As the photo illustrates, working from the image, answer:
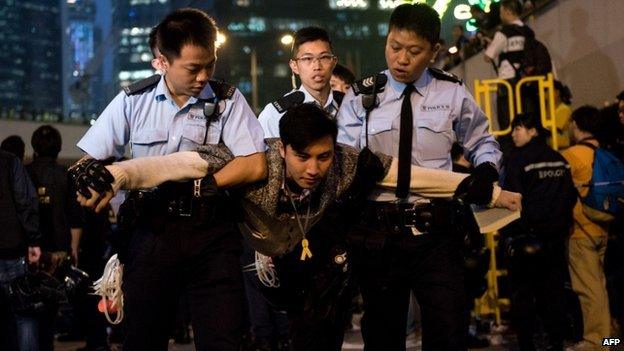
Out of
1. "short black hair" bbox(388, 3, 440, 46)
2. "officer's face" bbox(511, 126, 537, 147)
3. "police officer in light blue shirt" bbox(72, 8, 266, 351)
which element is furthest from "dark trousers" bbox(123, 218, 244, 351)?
"officer's face" bbox(511, 126, 537, 147)

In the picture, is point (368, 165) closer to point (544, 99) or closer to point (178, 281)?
point (178, 281)

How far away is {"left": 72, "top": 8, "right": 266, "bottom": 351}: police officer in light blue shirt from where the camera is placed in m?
5.18

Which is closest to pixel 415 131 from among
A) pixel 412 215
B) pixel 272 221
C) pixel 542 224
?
pixel 412 215

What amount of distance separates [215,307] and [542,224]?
4825 mm

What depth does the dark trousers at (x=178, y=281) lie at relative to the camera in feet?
17.0

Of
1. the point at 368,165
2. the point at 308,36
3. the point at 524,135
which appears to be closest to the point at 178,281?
the point at 368,165

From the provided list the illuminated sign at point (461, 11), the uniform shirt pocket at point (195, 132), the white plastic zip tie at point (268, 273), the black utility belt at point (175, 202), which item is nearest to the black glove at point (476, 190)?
the white plastic zip tie at point (268, 273)

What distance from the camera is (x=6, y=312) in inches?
323

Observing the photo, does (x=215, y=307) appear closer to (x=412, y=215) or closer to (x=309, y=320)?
(x=309, y=320)

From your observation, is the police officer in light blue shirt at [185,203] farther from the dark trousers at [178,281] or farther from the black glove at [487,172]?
the black glove at [487,172]

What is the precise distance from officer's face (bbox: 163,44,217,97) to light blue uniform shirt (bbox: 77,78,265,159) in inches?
4.0

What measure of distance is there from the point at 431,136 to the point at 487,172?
1.36 ft

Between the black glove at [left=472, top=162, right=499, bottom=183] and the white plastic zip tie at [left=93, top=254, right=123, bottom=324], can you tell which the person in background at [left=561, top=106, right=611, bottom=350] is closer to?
the black glove at [left=472, top=162, right=499, bottom=183]

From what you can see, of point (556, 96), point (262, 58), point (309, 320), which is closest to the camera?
point (309, 320)
